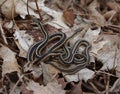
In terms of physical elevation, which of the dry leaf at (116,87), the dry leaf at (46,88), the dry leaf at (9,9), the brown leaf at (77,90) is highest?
the dry leaf at (9,9)

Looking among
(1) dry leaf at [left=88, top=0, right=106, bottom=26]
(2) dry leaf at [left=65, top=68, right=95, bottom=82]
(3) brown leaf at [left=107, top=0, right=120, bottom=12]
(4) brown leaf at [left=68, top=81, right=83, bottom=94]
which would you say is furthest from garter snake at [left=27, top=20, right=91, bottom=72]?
(3) brown leaf at [left=107, top=0, right=120, bottom=12]

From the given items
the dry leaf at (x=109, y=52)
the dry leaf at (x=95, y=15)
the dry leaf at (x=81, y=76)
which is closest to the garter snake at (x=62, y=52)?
the dry leaf at (x=81, y=76)

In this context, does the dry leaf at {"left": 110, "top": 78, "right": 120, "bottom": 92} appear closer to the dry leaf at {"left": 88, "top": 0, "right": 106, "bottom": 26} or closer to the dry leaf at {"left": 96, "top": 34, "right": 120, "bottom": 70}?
the dry leaf at {"left": 96, "top": 34, "right": 120, "bottom": 70}

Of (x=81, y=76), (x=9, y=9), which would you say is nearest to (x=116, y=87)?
(x=81, y=76)

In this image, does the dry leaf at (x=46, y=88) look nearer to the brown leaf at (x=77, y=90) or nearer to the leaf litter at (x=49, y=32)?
the leaf litter at (x=49, y=32)

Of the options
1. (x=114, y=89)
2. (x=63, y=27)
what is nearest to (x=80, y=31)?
(x=63, y=27)

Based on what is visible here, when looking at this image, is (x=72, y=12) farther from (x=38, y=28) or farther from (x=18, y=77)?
(x=18, y=77)

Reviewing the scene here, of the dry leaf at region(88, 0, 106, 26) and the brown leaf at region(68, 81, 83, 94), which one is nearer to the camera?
the brown leaf at region(68, 81, 83, 94)
